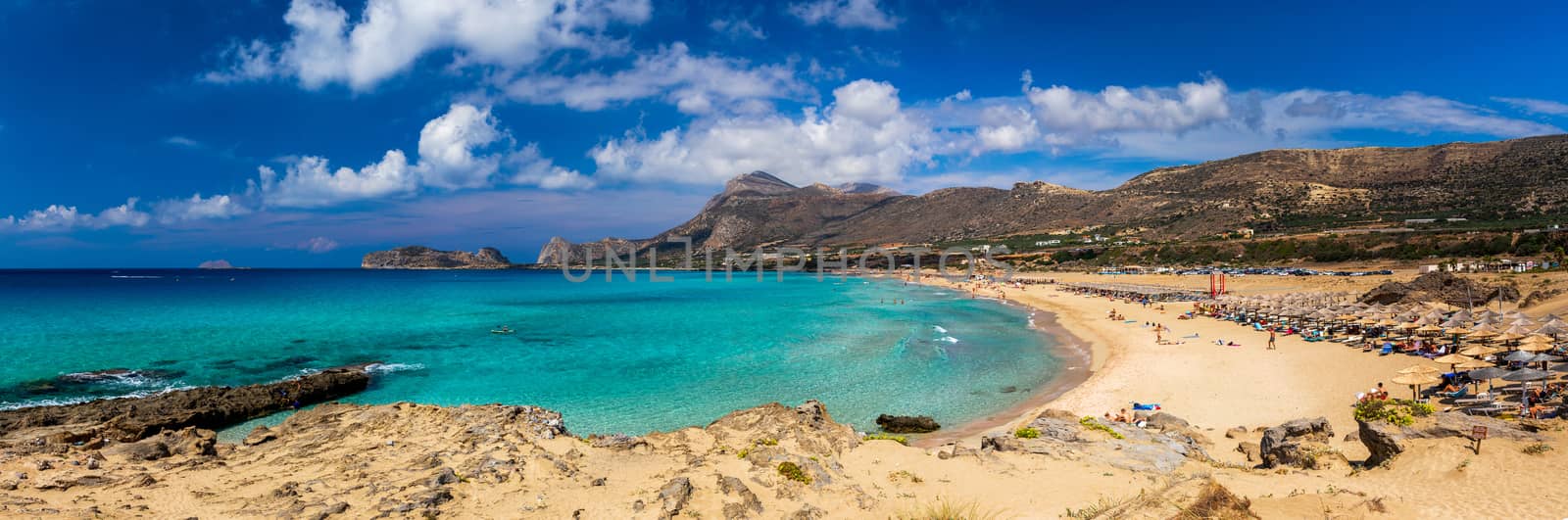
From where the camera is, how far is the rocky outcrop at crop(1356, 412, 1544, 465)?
975 cm

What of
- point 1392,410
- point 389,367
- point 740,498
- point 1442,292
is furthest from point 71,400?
point 1442,292

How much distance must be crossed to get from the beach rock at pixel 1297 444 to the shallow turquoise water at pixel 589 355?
25.6ft

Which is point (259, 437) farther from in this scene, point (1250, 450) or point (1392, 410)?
point (1392, 410)

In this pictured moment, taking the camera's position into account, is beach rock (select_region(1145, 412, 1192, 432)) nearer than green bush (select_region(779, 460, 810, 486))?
No

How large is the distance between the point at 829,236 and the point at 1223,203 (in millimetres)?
106768

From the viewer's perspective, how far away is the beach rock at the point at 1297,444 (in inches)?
411

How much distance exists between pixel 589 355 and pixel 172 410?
1498 cm

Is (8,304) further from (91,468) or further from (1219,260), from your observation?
(1219,260)

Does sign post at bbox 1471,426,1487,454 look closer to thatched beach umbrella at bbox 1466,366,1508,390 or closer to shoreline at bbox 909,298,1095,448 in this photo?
thatched beach umbrella at bbox 1466,366,1508,390

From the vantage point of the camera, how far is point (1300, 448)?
10.6 metres

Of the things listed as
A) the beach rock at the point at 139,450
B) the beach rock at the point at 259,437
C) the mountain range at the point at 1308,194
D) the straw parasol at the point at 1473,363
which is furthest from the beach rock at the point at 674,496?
the mountain range at the point at 1308,194

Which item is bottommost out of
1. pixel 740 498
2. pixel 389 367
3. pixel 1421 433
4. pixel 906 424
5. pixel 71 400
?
pixel 906 424

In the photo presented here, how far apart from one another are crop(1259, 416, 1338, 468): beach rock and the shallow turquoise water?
7.79 metres

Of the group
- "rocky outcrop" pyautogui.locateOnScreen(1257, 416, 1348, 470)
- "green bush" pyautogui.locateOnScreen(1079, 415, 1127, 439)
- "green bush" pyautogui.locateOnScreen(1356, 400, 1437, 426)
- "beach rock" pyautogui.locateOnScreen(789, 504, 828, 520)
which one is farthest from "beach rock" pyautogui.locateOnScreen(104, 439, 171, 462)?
"green bush" pyautogui.locateOnScreen(1356, 400, 1437, 426)
